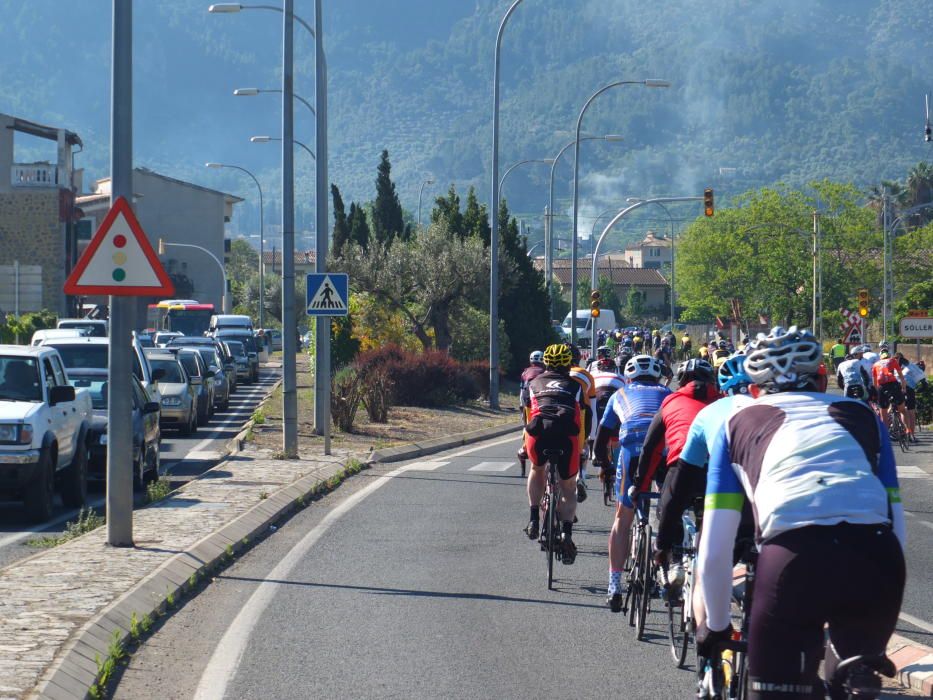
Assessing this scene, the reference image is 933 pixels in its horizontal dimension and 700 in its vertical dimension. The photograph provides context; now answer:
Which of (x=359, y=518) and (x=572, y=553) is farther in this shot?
(x=359, y=518)

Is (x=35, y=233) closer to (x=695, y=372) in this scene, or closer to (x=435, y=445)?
(x=435, y=445)

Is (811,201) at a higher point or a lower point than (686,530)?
higher

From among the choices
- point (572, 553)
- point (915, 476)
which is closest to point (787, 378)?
point (572, 553)

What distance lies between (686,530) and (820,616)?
3.58 metres

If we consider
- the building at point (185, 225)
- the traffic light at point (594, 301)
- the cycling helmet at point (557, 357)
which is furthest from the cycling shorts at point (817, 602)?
the building at point (185, 225)

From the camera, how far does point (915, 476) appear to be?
1988cm

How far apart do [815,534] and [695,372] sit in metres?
4.68

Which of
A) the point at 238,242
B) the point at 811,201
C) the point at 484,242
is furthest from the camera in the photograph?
the point at 238,242

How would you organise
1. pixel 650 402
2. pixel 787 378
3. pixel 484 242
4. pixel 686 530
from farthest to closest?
1. pixel 484 242
2. pixel 650 402
3. pixel 686 530
4. pixel 787 378

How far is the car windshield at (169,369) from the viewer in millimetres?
27475

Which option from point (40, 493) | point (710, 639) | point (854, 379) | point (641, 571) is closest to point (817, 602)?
point (710, 639)

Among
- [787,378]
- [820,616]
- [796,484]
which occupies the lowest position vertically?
[820,616]

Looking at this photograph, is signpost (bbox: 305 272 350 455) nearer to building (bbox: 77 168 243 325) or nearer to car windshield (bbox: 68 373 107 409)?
car windshield (bbox: 68 373 107 409)

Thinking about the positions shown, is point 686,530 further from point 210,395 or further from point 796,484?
point 210,395
